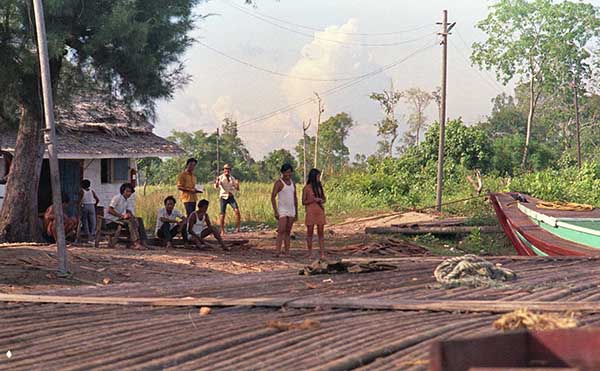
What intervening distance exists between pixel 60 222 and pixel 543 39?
38.8m

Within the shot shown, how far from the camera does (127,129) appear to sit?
63.7 feet

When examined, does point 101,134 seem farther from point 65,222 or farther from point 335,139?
point 335,139

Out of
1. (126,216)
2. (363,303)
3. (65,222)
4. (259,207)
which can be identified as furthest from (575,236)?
(259,207)

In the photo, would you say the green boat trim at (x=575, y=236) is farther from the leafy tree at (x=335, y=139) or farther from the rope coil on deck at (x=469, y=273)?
the leafy tree at (x=335, y=139)

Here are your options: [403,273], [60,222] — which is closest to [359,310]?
[403,273]

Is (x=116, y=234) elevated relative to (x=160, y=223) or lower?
lower

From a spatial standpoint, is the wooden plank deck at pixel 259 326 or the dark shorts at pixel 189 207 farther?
the dark shorts at pixel 189 207

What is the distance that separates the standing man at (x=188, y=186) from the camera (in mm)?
14969

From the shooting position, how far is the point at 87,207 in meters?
15.8

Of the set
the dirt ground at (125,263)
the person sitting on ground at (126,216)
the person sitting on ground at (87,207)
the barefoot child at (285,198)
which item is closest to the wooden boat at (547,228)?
the dirt ground at (125,263)

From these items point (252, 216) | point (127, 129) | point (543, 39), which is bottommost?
point (252, 216)

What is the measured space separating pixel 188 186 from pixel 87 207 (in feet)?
6.89

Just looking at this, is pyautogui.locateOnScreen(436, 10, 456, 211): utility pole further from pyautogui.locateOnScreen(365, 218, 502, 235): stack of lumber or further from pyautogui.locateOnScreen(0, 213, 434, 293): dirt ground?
pyautogui.locateOnScreen(0, 213, 434, 293): dirt ground

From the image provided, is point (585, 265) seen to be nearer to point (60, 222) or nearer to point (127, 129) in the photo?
point (60, 222)
